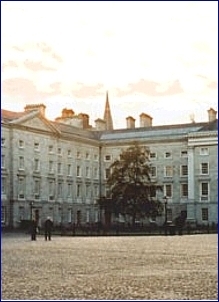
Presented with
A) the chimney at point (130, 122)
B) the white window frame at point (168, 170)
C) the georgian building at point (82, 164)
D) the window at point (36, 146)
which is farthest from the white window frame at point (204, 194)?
the window at point (36, 146)

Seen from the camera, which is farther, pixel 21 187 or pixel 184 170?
pixel 184 170

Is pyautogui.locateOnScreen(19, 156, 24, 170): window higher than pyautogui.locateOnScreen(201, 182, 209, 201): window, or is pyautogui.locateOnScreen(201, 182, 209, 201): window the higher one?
pyautogui.locateOnScreen(19, 156, 24, 170): window

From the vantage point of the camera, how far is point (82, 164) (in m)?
77.5

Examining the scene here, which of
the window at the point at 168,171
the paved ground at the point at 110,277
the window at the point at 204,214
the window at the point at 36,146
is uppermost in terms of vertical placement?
the window at the point at 36,146

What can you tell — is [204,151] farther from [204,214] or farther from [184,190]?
[204,214]

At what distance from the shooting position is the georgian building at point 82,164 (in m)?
65.8

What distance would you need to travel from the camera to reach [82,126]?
289 ft

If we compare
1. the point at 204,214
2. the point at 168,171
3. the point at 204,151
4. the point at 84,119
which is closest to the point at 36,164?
the point at 168,171

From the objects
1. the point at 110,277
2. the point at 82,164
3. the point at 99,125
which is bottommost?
the point at 110,277

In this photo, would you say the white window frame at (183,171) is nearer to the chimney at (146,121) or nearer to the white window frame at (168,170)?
the white window frame at (168,170)

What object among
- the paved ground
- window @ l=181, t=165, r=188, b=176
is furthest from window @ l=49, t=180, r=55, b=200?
the paved ground

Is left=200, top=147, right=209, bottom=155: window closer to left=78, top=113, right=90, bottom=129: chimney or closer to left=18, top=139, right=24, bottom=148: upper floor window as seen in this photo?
left=78, top=113, right=90, bottom=129: chimney

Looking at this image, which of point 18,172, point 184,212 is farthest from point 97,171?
point 18,172

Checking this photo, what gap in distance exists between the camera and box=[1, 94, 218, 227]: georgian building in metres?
65.8
